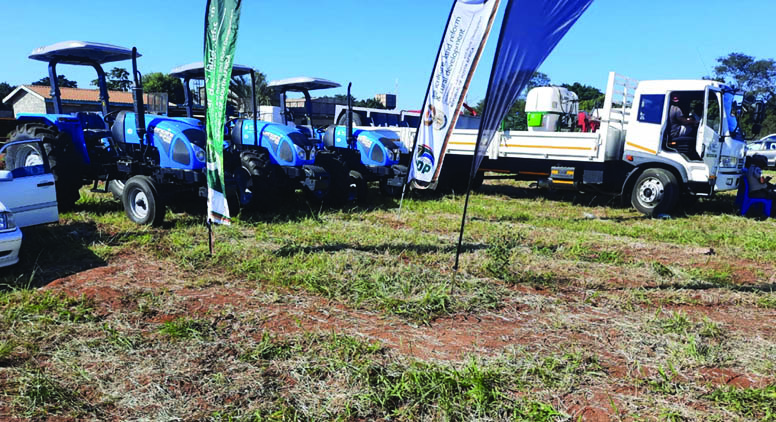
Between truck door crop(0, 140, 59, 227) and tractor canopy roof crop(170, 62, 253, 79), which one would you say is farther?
tractor canopy roof crop(170, 62, 253, 79)

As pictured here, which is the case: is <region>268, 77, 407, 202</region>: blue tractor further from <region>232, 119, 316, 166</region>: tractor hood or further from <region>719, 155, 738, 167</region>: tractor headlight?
<region>719, 155, 738, 167</region>: tractor headlight

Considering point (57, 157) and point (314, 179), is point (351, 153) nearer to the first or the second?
point (314, 179)

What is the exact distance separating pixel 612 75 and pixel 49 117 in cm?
913

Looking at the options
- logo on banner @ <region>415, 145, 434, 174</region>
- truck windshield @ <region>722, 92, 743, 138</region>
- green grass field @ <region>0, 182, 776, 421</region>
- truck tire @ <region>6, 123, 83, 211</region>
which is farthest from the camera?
truck windshield @ <region>722, 92, 743, 138</region>

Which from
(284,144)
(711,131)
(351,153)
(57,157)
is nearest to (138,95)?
(57,157)

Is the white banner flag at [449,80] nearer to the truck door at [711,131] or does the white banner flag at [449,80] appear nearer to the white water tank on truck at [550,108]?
the truck door at [711,131]

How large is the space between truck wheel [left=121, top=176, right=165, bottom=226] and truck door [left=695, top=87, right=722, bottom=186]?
831 cm

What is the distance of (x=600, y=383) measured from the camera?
117 inches

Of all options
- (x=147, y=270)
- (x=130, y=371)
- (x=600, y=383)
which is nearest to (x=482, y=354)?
(x=600, y=383)

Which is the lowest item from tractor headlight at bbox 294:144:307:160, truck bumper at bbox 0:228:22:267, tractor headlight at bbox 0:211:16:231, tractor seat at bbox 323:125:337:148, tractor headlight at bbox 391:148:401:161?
truck bumper at bbox 0:228:22:267

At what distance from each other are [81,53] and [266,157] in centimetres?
290

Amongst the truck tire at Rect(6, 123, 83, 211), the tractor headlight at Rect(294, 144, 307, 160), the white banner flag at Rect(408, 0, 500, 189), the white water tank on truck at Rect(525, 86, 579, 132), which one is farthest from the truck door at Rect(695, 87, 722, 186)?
the truck tire at Rect(6, 123, 83, 211)

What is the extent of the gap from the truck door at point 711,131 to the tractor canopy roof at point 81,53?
886 centimetres

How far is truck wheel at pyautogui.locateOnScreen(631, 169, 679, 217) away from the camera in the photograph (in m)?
8.69
